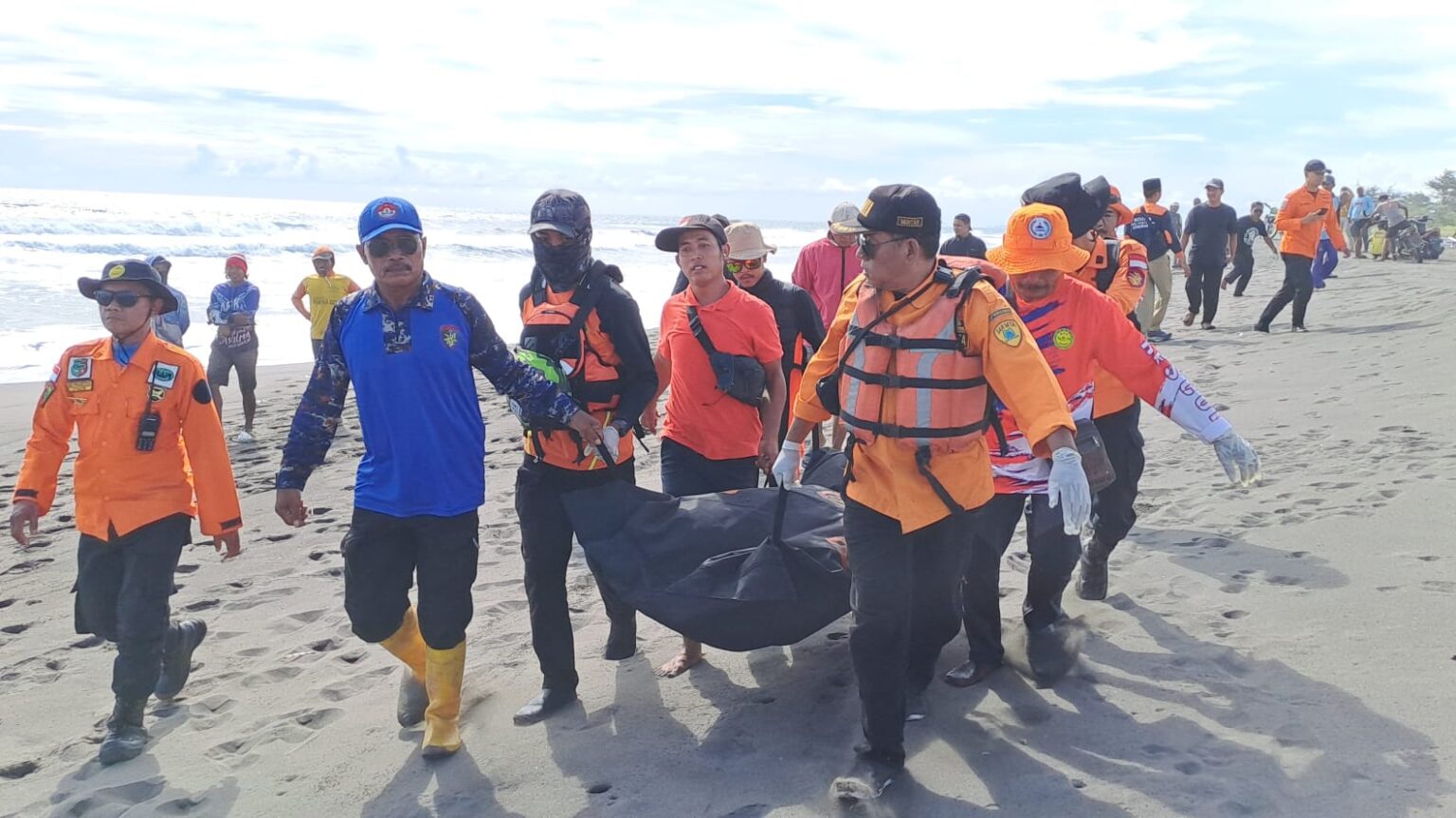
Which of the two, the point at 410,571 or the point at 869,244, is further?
the point at 410,571

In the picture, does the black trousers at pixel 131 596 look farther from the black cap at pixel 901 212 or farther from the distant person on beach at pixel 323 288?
the distant person on beach at pixel 323 288

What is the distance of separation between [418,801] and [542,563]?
3.13 ft

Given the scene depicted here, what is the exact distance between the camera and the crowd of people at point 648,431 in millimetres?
3266

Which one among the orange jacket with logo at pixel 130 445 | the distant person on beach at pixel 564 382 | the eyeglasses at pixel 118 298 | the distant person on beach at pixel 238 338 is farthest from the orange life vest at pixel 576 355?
the distant person on beach at pixel 238 338

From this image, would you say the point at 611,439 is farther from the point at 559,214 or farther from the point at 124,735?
the point at 124,735

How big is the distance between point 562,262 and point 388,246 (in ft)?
2.18

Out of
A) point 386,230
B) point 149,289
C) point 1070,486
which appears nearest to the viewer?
point 1070,486

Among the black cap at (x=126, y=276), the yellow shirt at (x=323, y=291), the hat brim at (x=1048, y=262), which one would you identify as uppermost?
the hat brim at (x=1048, y=262)

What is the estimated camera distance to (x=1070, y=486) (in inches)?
121

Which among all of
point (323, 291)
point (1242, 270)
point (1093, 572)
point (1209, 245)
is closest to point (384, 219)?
point (1093, 572)

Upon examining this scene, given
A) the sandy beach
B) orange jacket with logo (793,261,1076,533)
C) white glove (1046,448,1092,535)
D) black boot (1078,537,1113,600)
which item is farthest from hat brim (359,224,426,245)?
black boot (1078,537,1113,600)

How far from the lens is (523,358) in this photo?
4027 millimetres

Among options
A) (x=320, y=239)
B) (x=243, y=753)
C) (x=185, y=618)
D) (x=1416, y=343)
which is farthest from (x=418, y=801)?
(x=320, y=239)

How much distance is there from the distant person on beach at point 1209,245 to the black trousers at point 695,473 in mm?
11255
